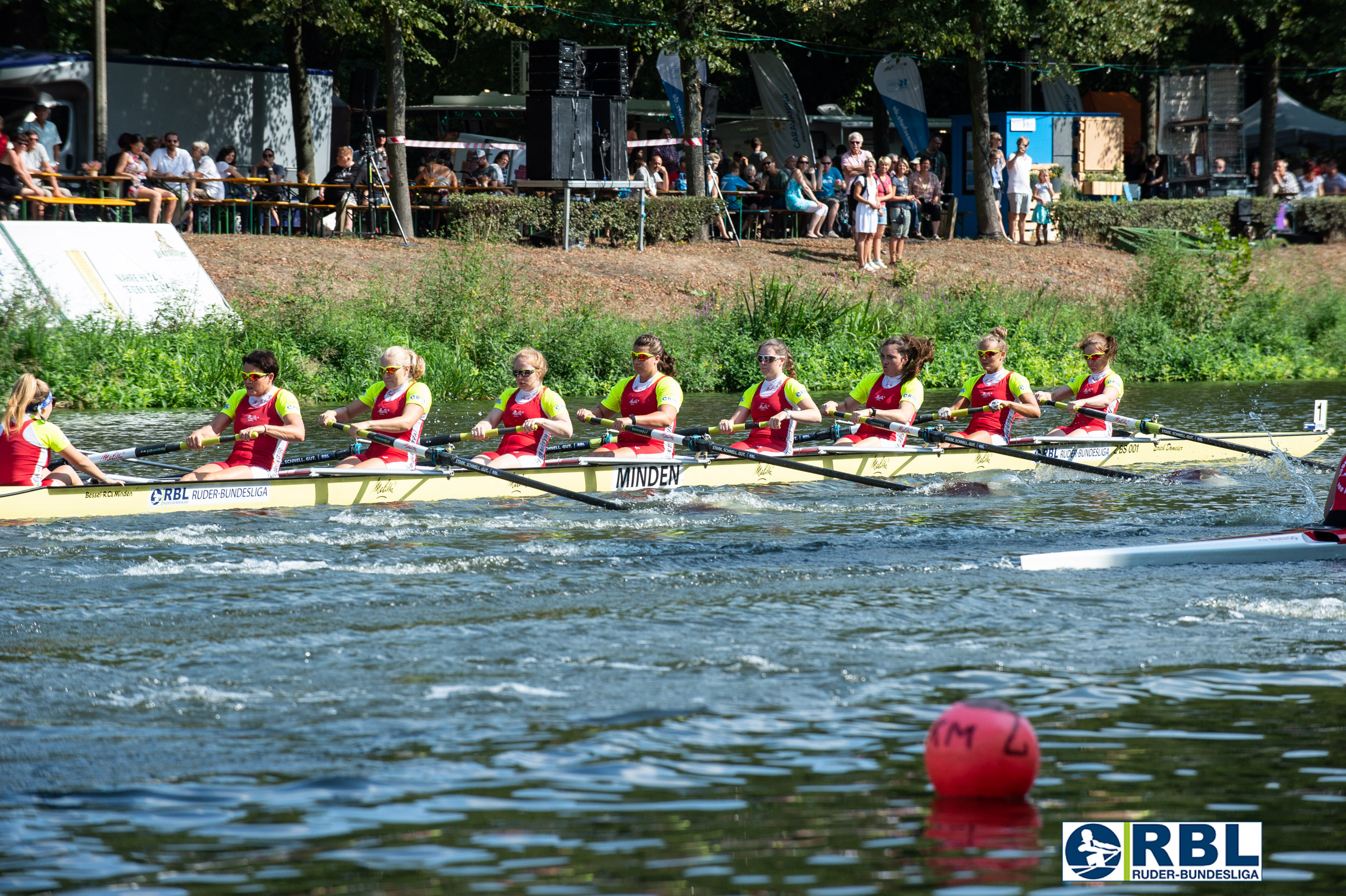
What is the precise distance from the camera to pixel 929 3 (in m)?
26.6

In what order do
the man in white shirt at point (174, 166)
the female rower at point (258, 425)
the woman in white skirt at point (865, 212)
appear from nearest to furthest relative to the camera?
the female rower at point (258, 425)
the man in white shirt at point (174, 166)
the woman in white skirt at point (865, 212)

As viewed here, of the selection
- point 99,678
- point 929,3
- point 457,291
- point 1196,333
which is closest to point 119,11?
point 457,291

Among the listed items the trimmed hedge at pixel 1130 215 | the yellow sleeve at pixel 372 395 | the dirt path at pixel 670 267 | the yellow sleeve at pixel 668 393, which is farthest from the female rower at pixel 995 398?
the trimmed hedge at pixel 1130 215

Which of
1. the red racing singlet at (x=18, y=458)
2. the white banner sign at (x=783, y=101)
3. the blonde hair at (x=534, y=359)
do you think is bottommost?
the red racing singlet at (x=18, y=458)

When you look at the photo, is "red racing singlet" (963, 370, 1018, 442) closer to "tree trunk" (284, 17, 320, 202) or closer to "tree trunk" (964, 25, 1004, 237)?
"tree trunk" (284, 17, 320, 202)

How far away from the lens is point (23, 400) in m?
10.4

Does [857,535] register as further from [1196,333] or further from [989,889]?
[1196,333]

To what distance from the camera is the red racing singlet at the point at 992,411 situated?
14.0 meters

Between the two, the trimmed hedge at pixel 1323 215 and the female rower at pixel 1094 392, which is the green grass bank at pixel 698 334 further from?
the female rower at pixel 1094 392

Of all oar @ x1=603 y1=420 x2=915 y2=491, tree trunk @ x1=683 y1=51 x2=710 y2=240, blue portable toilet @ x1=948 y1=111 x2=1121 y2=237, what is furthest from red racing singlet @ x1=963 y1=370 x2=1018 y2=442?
blue portable toilet @ x1=948 y1=111 x2=1121 y2=237

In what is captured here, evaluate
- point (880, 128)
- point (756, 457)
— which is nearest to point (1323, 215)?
point (880, 128)

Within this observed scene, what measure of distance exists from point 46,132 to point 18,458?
46.7ft

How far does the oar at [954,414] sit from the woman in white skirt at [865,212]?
11.6m

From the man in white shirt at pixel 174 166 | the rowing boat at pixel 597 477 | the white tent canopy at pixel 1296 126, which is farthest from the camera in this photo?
the white tent canopy at pixel 1296 126
